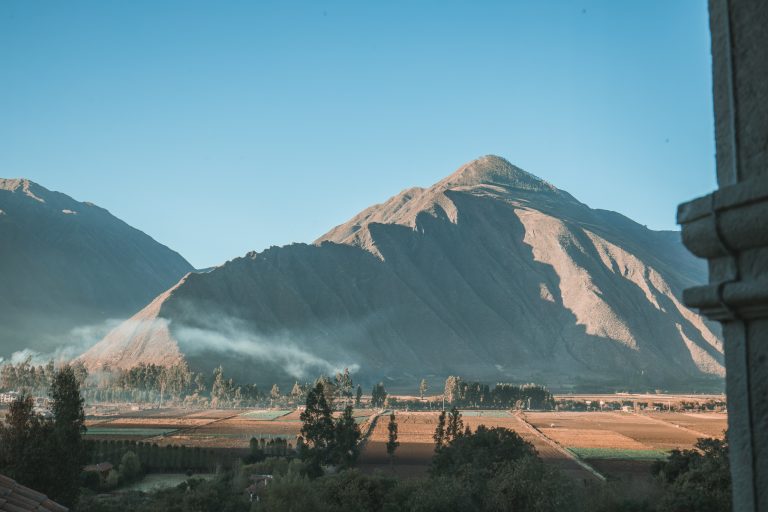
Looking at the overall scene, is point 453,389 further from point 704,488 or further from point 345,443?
point 704,488

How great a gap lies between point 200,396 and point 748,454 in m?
171

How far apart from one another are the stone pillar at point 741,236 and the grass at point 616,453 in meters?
78.0

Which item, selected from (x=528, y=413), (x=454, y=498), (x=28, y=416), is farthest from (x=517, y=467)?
(x=528, y=413)

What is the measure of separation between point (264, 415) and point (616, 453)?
7262cm

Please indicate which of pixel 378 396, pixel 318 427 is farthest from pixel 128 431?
pixel 378 396

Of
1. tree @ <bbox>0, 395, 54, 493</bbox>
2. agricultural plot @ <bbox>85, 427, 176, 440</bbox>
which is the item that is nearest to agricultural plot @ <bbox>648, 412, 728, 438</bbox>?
agricultural plot @ <bbox>85, 427, 176, 440</bbox>

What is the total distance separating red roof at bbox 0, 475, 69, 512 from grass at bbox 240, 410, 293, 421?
114675 millimetres

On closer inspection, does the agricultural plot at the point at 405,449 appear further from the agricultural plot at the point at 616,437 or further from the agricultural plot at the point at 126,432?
the agricultural plot at the point at 126,432

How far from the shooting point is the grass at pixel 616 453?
76.4 meters

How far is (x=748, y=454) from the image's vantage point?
348 cm

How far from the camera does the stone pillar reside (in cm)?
345

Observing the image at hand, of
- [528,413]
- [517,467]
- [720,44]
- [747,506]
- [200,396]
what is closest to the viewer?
[747,506]

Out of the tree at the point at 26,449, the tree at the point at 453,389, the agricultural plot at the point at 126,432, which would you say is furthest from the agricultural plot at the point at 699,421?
the tree at the point at 26,449

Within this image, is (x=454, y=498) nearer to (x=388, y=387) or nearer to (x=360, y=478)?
(x=360, y=478)
